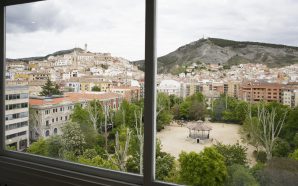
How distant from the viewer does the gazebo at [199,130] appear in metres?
1.62

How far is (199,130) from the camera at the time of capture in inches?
64.9

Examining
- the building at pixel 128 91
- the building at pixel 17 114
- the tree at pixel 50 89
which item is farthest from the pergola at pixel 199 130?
the building at pixel 17 114

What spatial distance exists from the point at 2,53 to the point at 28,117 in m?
0.57

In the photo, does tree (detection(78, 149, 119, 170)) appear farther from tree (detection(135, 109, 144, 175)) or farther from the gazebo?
the gazebo

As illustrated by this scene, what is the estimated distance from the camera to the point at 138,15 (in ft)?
5.94

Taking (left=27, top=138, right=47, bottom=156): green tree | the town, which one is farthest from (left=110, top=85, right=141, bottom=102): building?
(left=27, top=138, right=47, bottom=156): green tree

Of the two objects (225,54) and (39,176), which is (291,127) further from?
(39,176)

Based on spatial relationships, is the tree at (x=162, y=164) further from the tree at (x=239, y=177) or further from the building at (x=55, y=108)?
the building at (x=55, y=108)

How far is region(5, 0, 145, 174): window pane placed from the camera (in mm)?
1867

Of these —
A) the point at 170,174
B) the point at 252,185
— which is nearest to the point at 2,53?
the point at 170,174

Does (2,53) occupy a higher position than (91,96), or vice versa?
(2,53)

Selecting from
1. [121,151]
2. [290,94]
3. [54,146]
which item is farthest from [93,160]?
[290,94]

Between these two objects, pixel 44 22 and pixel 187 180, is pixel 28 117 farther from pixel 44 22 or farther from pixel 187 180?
pixel 187 180

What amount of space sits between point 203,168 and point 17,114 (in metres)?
1.60
